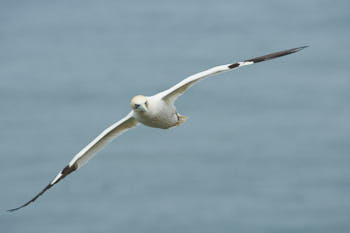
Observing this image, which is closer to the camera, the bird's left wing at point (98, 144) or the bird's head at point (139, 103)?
the bird's head at point (139, 103)

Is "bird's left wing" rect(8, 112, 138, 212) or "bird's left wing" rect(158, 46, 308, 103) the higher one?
"bird's left wing" rect(158, 46, 308, 103)

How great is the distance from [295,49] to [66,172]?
948cm

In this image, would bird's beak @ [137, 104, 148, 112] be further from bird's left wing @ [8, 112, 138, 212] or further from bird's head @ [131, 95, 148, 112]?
bird's left wing @ [8, 112, 138, 212]

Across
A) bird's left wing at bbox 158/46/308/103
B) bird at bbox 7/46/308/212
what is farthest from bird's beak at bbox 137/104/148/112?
bird's left wing at bbox 158/46/308/103

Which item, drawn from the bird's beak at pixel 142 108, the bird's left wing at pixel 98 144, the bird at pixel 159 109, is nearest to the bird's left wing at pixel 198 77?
the bird at pixel 159 109

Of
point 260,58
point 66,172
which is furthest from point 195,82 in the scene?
point 66,172

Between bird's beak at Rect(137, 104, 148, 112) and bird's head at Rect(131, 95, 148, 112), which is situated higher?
bird's head at Rect(131, 95, 148, 112)

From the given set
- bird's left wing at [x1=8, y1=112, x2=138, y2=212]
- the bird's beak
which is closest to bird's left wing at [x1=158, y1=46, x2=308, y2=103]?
the bird's beak

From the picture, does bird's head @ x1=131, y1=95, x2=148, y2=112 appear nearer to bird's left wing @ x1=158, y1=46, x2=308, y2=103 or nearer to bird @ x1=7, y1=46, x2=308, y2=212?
bird @ x1=7, y1=46, x2=308, y2=212

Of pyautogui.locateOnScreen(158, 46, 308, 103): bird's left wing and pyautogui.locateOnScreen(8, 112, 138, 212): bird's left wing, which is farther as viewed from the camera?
pyautogui.locateOnScreen(8, 112, 138, 212): bird's left wing

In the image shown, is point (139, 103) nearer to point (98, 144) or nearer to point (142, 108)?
point (142, 108)

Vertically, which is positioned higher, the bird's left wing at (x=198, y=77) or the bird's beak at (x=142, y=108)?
the bird's left wing at (x=198, y=77)

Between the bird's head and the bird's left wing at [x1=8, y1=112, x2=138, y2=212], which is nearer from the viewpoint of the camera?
the bird's head

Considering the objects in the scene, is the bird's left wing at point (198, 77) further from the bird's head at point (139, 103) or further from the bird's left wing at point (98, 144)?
the bird's left wing at point (98, 144)
